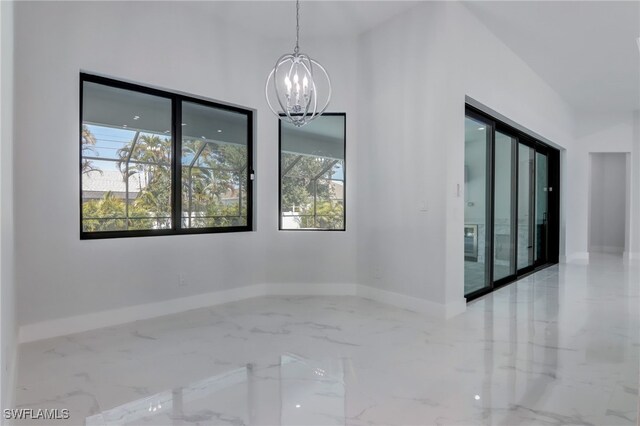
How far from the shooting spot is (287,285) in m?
4.54

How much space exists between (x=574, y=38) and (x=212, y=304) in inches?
195

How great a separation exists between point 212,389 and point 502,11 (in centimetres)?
413

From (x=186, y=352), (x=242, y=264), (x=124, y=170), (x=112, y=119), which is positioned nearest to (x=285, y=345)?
(x=186, y=352)

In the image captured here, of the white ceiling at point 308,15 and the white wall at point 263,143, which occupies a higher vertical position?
the white ceiling at point 308,15

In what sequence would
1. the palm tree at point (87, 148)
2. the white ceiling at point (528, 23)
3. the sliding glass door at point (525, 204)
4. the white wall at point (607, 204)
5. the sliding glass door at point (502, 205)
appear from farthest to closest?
the white wall at point (607, 204), the sliding glass door at point (525, 204), the sliding glass door at point (502, 205), the white ceiling at point (528, 23), the palm tree at point (87, 148)

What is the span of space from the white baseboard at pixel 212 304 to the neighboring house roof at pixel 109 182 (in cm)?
108

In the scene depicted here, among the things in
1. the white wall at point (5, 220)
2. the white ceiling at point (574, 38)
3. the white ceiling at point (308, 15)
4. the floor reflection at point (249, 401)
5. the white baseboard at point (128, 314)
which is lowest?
the floor reflection at point (249, 401)

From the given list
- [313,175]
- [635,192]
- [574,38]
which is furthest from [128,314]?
[635,192]

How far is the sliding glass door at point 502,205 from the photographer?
4312mm

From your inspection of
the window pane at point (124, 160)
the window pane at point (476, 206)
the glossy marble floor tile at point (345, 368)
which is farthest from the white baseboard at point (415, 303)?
the window pane at point (124, 160)

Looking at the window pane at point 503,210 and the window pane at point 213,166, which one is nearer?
the window pane at point 213,166

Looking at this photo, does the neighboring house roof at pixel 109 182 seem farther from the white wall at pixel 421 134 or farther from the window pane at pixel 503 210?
the window pane at pixel 503 210

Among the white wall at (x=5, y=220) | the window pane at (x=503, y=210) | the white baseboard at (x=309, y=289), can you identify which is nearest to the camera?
the white wall at (x=5, y=220)

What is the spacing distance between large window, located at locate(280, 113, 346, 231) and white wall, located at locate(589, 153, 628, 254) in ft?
25.1
